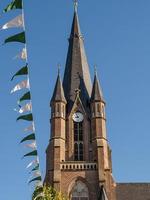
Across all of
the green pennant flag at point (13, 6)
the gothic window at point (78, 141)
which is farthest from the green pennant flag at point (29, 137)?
the gothic window at point (78, 141)

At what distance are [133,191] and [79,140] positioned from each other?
823cm

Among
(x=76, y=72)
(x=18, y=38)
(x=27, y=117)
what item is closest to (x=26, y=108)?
(x=27, y=117)

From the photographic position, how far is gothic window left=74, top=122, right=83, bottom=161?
162ft

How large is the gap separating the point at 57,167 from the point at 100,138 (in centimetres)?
576

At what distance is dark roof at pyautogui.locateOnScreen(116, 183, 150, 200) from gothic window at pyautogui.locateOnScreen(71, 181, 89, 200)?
4.71m

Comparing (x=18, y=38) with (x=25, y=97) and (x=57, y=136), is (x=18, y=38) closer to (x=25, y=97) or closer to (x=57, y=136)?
(x=25, y=97)

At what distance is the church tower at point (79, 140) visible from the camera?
1827 inches

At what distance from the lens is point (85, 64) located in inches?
2274

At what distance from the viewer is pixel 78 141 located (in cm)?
5041

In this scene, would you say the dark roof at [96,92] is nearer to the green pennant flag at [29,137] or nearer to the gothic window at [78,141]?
the gothic window at [78,141]

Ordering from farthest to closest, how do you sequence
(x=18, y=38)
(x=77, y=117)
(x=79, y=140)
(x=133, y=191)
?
(x=77, y=117)
(x=133, y=191)
(x=79, y=140)
(x=18, y=38)

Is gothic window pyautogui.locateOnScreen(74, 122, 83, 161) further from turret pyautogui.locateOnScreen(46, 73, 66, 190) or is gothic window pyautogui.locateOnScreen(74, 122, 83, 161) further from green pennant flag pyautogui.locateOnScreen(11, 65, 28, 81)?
green pennant flag pyautogui.locateOnScreen(11, 65, 28, 81)

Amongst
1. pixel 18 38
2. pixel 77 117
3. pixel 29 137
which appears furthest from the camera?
pixel 77 117

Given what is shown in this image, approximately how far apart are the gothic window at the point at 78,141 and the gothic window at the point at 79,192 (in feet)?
10.9
